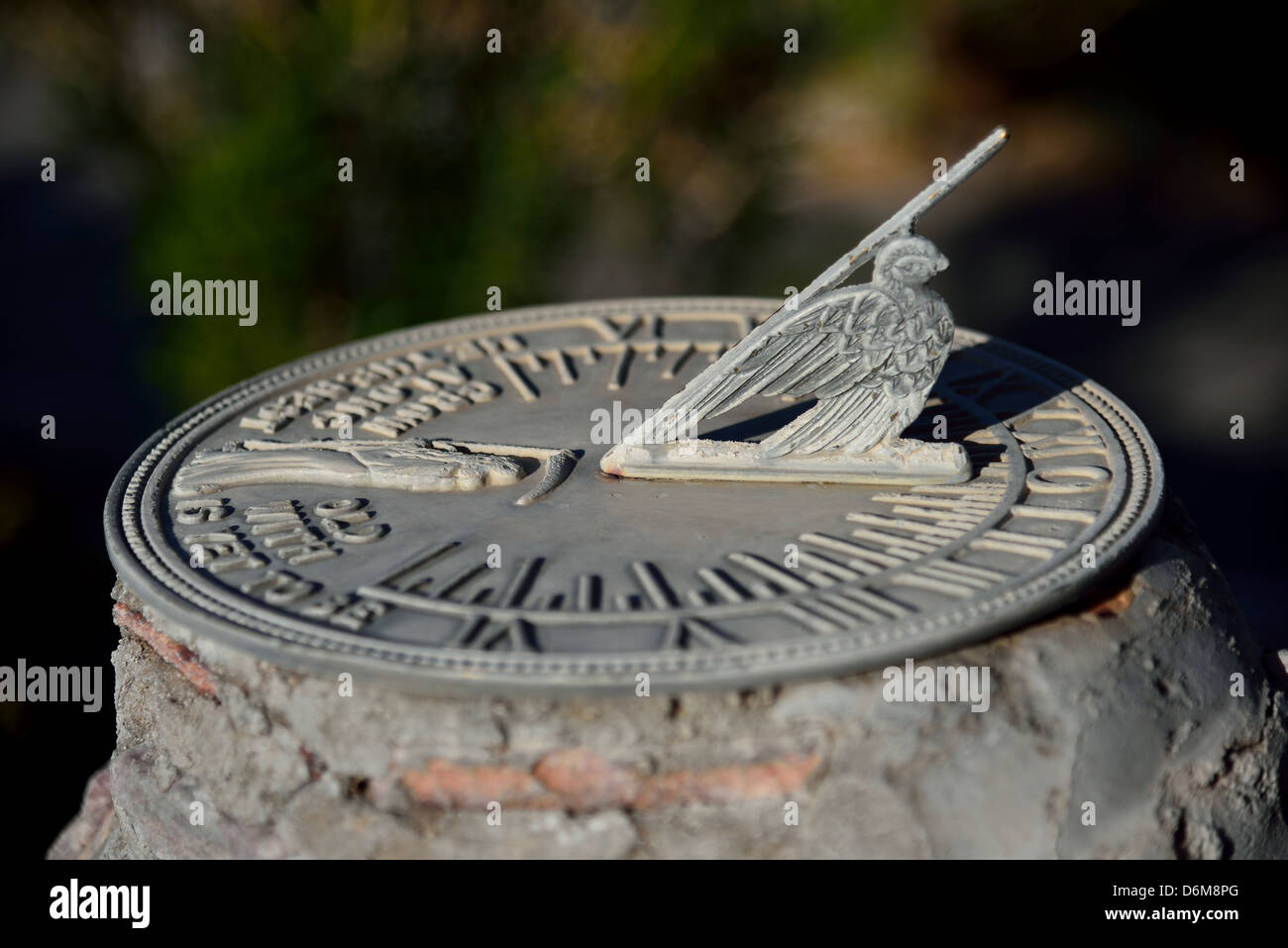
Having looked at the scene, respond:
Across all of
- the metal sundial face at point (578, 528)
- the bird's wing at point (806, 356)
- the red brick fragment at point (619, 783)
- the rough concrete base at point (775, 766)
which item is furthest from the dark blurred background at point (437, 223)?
the red brick fragment at point (619, 783)

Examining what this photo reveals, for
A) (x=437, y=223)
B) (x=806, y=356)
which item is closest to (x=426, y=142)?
(x=437, y=223)

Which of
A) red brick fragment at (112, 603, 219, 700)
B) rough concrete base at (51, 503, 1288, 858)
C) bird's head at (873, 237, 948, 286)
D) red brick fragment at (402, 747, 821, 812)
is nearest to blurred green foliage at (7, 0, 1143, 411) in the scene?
red brick fragment at (112, 603, 219, 700)

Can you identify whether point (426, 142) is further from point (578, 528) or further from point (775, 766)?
point (775, 766)

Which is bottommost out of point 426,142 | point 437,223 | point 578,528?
point 578,528

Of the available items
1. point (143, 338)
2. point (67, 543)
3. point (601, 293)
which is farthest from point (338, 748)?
point (143, 338)

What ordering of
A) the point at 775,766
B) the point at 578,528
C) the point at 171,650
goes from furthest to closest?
the point at 578,528
the point at 171,650
the point at 775,766
